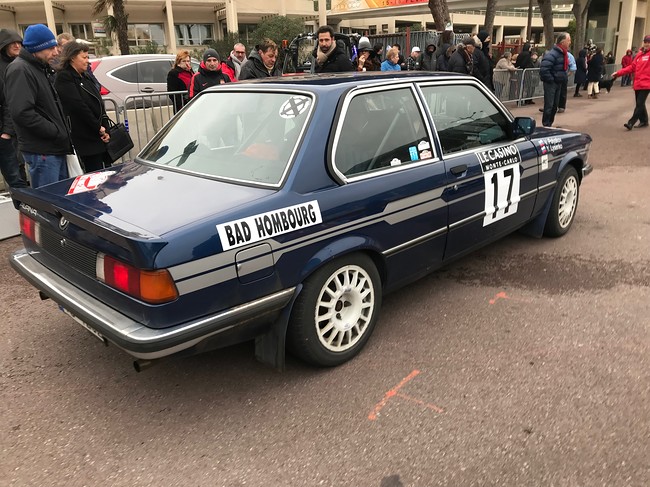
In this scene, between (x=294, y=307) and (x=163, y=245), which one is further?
(x=294, y=307)

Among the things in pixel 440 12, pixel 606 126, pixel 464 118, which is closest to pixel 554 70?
pixel 606 126

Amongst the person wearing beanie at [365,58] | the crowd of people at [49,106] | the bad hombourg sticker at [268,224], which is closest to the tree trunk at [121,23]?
the person wearing beanie at [365,58]

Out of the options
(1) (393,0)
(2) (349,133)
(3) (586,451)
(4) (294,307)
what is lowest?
(3) (586,451)

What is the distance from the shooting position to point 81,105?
4922mm

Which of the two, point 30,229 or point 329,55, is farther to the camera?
point 329,55

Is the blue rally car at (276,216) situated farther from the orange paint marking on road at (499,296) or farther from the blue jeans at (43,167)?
the blue jeans at (43,167)

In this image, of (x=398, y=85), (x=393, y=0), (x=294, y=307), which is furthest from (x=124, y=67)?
(x=393, y=0)

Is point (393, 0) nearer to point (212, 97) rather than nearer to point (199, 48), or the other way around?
point (199, 48)

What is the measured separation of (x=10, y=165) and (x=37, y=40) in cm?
222

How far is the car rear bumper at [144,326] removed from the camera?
2.35 metres

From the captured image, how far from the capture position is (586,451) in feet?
7.93

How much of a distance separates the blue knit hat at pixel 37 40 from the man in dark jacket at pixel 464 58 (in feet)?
24.9

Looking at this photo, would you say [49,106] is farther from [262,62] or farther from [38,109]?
[262,62]

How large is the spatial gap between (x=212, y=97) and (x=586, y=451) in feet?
10.0
